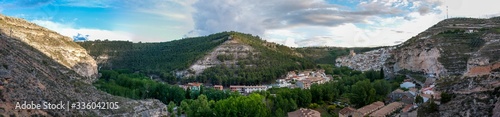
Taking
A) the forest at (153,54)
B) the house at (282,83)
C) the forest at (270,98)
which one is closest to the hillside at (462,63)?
the forest at (270,98)

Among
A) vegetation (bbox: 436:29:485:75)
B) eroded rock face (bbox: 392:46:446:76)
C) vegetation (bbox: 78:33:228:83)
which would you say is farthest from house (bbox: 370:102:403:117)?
vegetation (bbox: 78:33:228:83)

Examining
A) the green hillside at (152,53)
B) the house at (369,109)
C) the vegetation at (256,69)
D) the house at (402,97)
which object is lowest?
the house at (369,109)

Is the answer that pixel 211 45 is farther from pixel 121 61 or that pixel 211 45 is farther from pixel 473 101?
pixel 473 101

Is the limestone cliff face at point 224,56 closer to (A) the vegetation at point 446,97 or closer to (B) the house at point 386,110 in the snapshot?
(B) the house at point 386,110

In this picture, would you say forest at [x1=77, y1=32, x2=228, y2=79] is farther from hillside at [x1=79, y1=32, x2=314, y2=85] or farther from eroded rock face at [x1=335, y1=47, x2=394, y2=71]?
eroded rock face at [x1=335, y1=47, x2=394, y2=71]

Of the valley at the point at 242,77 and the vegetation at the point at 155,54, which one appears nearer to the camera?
the valley at the point at 242,77

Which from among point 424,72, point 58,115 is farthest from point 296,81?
point 58,115

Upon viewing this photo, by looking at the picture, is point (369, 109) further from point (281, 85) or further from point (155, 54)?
point (155, 54)
